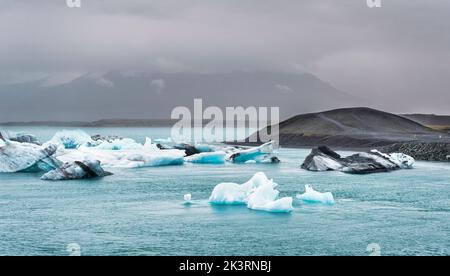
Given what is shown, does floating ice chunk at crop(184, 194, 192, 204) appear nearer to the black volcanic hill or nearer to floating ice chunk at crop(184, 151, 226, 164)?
floating ice chunk at crop(184, 151, 226, 164)

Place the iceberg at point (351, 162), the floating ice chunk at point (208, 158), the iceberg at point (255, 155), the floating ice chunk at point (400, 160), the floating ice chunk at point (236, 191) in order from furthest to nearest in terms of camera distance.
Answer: the iceberg at point (255, 155) < the floating ice chunk at point (208, 158) < the floating ice chunk at point (400, 160) < the iceberg at point (351, 162) < the floating ice chunk at point (236, 191)

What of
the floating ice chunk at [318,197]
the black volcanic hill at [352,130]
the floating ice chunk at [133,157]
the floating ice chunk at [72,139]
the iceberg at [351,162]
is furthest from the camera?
the black volcanic hill at [352,130]

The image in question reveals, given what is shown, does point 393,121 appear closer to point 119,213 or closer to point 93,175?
point 93,175

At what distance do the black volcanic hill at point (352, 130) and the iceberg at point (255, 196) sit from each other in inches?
1561

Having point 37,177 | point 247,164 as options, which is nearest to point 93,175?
point 37,177

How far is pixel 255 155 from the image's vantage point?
5044 centimetres

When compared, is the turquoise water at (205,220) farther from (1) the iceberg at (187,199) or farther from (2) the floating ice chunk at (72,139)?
(2) the floating ice chunk at (72,139)

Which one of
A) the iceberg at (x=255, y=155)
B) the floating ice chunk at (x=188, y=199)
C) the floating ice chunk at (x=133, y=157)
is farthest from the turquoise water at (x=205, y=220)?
the iceberg at (x=255, y=155)

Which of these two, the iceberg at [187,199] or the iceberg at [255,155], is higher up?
the iceberg at [255,155]

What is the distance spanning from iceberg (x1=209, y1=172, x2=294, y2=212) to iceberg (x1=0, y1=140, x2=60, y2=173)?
16.3m

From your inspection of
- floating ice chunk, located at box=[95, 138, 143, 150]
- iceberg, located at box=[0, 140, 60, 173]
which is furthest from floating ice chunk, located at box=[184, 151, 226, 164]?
iceberg, located at box=[0, 140, 60, 173]

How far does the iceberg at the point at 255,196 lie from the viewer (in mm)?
21953

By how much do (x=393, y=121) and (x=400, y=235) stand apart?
60.0m

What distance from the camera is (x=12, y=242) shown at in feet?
58.4
